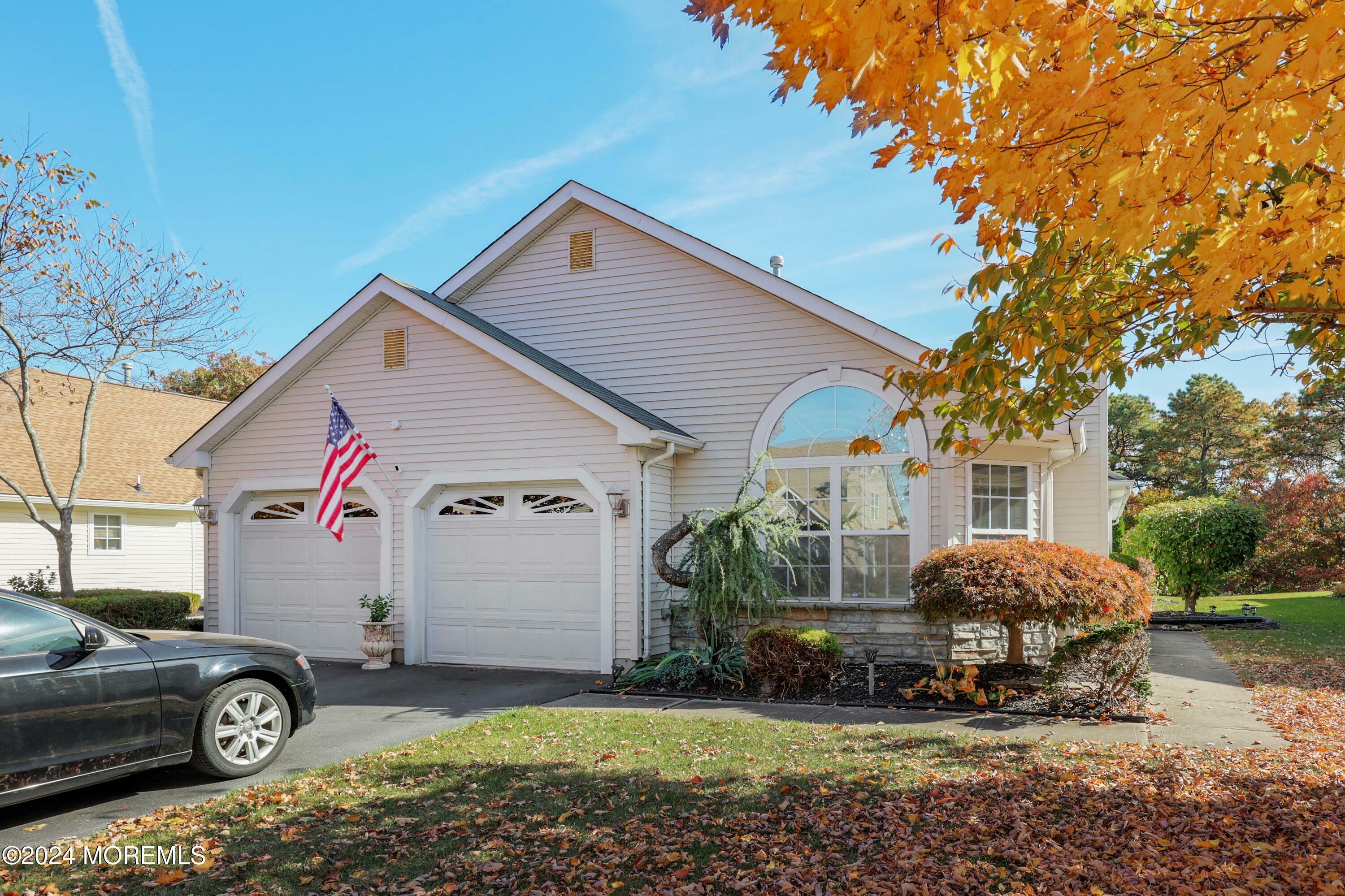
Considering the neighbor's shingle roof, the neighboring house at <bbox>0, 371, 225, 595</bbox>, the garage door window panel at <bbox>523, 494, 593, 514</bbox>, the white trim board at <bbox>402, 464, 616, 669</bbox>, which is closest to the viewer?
the white trim board at <bbox>402, 464, 616, 669</bbox>

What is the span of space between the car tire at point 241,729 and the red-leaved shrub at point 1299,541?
28095mm

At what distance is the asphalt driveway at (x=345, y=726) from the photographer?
220 inches

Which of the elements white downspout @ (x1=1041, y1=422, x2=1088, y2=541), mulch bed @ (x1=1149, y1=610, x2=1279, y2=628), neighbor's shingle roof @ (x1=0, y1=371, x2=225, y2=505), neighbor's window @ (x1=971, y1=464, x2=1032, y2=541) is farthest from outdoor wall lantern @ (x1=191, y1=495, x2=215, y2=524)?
mulch bed @ (x1=1149, y1=610, x2=1279, y2=628)

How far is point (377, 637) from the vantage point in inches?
462

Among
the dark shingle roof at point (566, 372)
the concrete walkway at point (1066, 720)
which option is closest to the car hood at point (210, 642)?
the concrete walkway at point (1066, 720)

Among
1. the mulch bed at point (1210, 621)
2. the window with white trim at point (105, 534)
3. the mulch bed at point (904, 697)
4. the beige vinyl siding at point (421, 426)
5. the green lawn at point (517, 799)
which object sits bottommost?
the mulch bed at point (1210, 621)

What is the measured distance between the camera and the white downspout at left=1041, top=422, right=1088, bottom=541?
1210 cm

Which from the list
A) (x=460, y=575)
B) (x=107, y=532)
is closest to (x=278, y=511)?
(x=460, y=575)

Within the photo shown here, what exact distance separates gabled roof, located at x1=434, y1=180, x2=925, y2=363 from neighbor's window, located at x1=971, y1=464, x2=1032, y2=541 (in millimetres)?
1974

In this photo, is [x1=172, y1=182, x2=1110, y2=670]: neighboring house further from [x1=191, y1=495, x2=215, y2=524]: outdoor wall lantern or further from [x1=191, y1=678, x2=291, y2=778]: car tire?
[x1=191, y1=678, x2=291, y2=778]: car tire

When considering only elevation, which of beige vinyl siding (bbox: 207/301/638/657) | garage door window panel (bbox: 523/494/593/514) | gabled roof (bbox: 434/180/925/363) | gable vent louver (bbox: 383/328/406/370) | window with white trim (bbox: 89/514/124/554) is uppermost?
gabled roof (bbox: 434/180/925/363)

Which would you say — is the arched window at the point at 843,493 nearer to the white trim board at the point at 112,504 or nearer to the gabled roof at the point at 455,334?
the gabled roof at the point at 455,334

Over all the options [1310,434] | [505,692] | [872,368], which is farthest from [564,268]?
[1310,434]

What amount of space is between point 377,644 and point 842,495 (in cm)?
640
